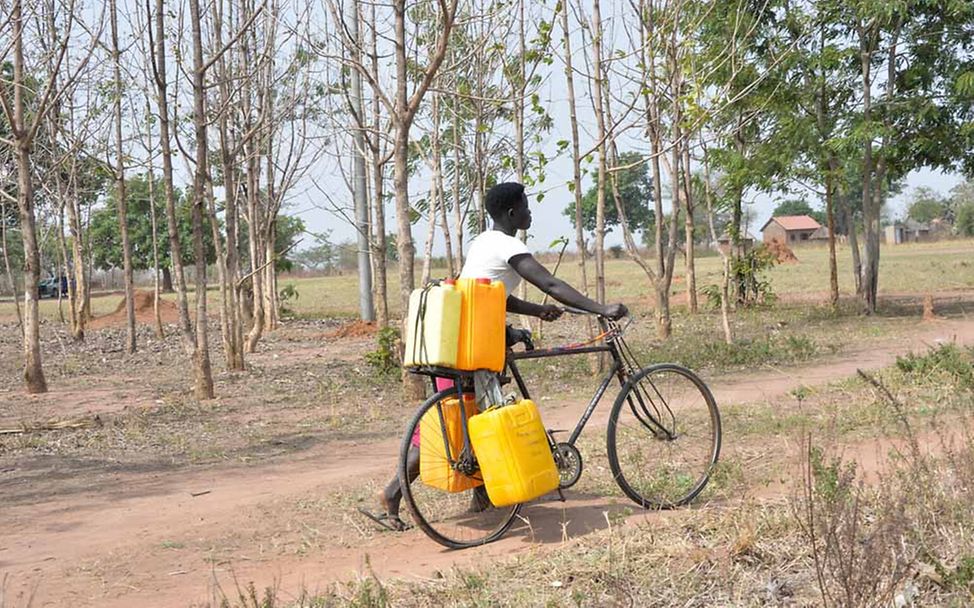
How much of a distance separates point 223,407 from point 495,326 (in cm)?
665

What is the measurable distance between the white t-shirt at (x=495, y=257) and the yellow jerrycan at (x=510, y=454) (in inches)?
25.6

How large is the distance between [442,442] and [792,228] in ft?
324

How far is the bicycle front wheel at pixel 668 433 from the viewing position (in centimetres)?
555

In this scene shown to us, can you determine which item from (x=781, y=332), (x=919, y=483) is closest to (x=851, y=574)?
(x=919, y=483)

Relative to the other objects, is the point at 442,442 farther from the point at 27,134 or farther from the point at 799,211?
the point at 799,211

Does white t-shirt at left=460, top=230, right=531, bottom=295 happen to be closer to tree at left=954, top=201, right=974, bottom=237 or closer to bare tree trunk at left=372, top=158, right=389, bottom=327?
bare tree trunk at left=372, top=158, right=389, bottom=327

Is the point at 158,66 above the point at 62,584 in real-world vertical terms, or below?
above

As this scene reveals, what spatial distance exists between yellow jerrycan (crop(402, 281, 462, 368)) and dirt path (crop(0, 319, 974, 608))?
954 millimetres

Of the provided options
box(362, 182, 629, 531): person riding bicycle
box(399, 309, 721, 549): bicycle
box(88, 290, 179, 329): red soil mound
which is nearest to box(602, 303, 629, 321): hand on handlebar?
box(362, 182, 629, 531): person riding bicycle

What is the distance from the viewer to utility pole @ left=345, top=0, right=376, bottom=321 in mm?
11617

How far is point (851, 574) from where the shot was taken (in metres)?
3.66

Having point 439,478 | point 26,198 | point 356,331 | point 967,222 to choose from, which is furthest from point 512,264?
point 967,222

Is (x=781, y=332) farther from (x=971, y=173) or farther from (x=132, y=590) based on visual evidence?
(x=132, y=590)

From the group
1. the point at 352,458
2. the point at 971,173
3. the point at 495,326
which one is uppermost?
the point at 971,173
